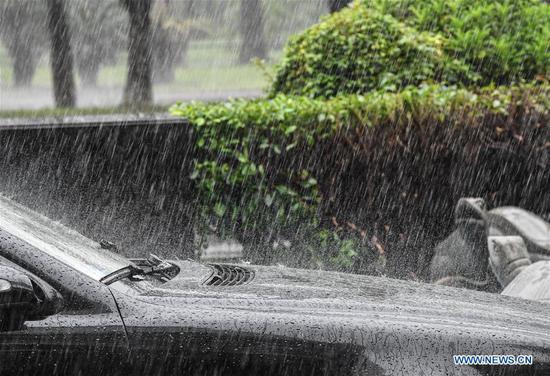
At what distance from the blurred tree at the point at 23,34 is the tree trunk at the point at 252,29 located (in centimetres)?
957

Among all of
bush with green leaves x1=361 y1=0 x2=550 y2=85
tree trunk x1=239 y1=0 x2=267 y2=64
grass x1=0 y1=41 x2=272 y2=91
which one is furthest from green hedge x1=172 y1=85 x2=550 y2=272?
tree trunk x1=239 y1=0 x2=267 y2=64

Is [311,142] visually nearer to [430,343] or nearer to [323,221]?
[323,221]

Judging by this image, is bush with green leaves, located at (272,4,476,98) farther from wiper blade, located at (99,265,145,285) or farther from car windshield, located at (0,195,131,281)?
wiper blade, located at (99,265,145,285)

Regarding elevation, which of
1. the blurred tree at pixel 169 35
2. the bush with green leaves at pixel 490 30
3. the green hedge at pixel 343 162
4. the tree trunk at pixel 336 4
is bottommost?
the blurred tree at pixel 169 35

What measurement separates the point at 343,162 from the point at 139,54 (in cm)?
1054

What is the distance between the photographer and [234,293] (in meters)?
3.48

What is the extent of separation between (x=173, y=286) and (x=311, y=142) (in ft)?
12.4

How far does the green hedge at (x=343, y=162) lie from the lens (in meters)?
7.28

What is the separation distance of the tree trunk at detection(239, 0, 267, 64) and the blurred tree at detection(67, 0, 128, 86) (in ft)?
19.4

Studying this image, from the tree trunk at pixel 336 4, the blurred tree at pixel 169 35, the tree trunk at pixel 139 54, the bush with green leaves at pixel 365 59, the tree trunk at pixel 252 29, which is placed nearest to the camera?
the bush with green leaves at pixel 365 59

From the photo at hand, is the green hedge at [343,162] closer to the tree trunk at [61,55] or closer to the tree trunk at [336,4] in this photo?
the tree trunk at [336,4]

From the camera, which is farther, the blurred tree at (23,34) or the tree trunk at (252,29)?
the tree trunk at (252,29)

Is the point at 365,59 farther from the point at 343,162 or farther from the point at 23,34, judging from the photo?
the point at 23,34

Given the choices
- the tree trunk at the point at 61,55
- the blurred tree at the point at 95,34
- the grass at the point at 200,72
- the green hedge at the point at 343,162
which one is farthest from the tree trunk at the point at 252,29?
the green hedge at the point at 343,162
